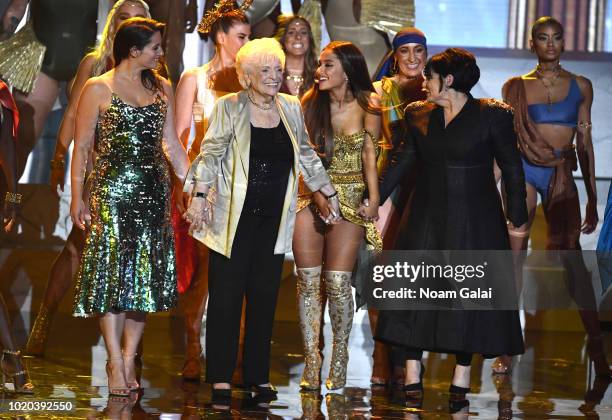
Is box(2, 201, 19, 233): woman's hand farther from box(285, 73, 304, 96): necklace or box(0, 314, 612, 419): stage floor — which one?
box(285, 73, 304, 96): necklace

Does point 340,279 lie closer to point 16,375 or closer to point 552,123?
point 16,375

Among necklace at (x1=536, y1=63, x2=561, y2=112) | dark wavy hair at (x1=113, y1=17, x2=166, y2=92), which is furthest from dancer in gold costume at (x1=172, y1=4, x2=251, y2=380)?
necklace at (x1=536, y1=63, x2=561, y2=112)

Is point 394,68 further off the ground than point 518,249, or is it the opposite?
point 394,68

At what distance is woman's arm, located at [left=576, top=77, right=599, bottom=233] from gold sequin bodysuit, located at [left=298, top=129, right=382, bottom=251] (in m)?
1.68

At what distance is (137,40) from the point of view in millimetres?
5137

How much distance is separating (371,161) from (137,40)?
119 centimetres

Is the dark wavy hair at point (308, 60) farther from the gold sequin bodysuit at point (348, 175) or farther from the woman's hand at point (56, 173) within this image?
the woman's hand at point (56, 173)

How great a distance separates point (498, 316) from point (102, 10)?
12.4ft

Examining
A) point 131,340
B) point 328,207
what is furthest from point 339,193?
point 131,340

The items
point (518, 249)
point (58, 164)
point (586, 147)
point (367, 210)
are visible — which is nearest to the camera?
point (367, 210)

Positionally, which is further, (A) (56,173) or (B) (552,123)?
(B) (552,123)

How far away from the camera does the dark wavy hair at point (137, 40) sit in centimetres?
514

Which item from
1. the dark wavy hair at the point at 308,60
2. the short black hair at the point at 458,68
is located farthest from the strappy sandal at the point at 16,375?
the short black hair at the point at 458,68

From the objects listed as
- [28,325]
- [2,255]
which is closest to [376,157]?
[28,325]
